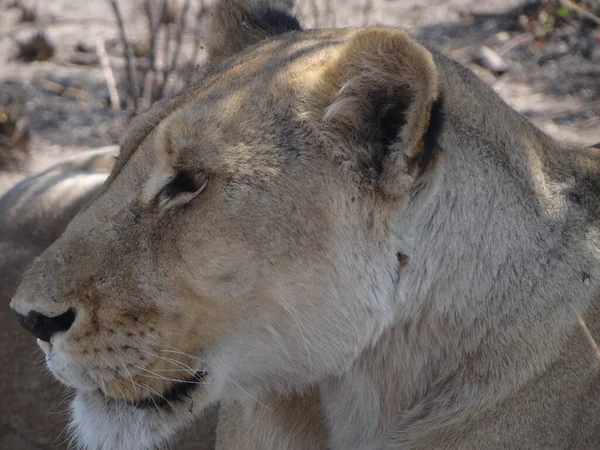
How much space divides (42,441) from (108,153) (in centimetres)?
158

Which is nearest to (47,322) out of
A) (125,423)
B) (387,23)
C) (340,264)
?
(125,423)

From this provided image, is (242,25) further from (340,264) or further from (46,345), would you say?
(46,345)

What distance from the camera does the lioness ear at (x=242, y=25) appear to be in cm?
263

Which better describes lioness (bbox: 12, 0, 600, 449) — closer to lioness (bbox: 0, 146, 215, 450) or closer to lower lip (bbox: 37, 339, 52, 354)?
lower lip (bbox: 37, 339, 52, 354)

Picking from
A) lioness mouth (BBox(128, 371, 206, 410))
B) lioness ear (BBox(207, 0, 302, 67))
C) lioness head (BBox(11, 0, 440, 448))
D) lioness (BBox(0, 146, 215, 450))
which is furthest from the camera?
lioness (BBox(0, 146, 215, 450))

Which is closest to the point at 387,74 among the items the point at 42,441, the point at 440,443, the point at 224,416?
the point at 440,443

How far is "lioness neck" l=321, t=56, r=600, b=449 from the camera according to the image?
2.07 m

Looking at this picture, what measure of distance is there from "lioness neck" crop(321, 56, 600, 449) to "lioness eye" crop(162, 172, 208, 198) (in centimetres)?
46

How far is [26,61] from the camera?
6477 millimetres

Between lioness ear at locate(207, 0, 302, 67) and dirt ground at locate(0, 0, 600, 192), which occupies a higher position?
lioness ear at locate(207, 0, 302, 67)

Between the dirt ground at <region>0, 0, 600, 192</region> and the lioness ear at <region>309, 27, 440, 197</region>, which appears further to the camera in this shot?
the dirt ground at <region>0, 0, 600, 192</region>

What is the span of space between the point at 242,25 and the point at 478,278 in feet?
3.46

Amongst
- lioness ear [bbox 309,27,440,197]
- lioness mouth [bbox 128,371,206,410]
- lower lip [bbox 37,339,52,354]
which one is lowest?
lioness mouth [bbox 128,371,206,410]

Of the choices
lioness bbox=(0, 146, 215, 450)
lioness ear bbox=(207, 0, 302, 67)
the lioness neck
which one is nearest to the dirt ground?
lioness bbox=(0, 146, 215, 450)
